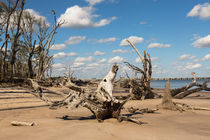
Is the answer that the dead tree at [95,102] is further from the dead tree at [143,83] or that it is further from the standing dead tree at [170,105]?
the dead tree at [143,83]

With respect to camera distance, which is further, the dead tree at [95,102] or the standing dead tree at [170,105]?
the standing dead tree at [170,105]

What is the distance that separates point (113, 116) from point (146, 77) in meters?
6.29

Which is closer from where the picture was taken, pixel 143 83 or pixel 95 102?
pixel 95 102

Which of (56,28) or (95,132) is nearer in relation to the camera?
(95,132)

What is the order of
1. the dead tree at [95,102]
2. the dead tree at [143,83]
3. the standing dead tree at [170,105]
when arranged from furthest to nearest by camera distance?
1. the dead tree at [143,83]
2. the standing dead tree at [170,105]
3. the dead tree at [95,102]

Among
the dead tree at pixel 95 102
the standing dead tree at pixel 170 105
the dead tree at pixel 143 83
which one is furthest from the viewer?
the dead tree at pixel 143 83

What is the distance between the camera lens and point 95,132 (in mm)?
2854

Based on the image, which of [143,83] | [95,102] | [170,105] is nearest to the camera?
[95,102]

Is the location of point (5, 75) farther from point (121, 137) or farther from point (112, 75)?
point (121, 137)

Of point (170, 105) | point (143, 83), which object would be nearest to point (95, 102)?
point (170, 105)

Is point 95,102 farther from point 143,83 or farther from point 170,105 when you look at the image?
point 143,83

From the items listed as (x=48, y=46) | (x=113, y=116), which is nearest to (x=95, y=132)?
(x=113, y=116)

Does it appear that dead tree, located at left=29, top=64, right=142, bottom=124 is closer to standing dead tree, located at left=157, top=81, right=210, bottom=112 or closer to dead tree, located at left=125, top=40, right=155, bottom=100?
standing dead tree, located at left=157, top=81, right=210, bottom=112

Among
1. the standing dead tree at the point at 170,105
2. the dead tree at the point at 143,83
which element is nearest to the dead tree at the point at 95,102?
the standing dead tree at the point at 170,105
